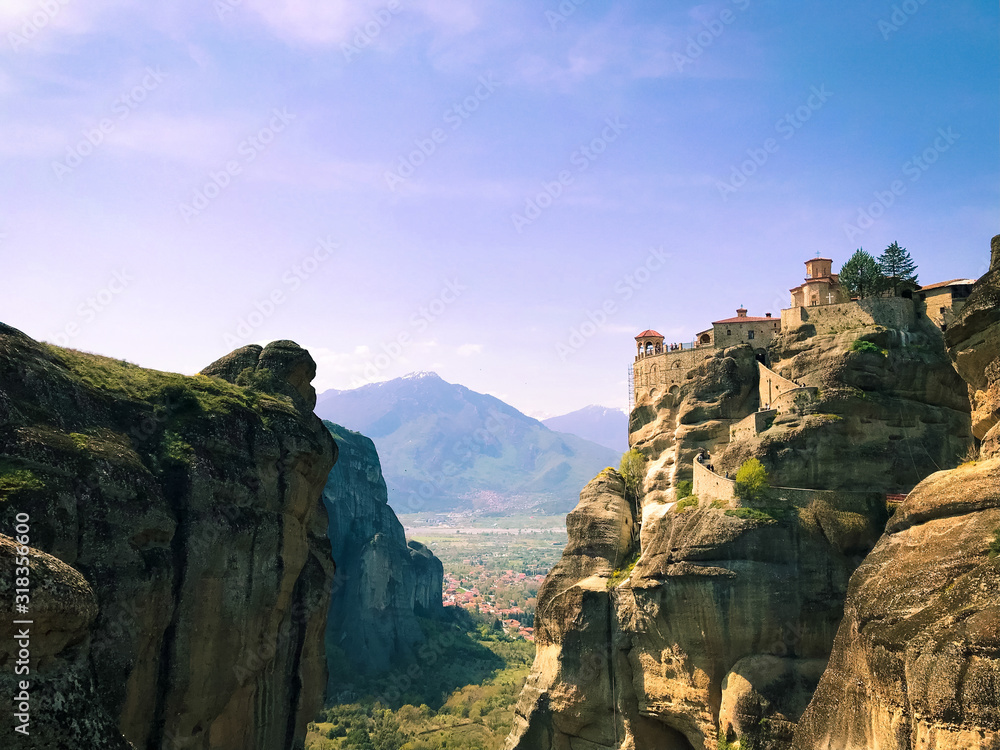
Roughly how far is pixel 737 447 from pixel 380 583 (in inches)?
3016

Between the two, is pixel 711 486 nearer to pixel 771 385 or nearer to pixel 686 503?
pixel 686 503

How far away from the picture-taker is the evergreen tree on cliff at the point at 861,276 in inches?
2290

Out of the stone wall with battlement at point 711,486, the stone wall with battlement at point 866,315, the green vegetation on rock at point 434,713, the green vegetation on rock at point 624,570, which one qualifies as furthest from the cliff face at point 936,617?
the green vegetation on rock at point 434,713

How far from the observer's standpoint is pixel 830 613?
42969 mm

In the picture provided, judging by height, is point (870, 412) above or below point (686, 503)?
above

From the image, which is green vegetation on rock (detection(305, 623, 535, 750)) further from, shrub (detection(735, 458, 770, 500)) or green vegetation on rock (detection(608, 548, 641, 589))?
shrub (detection(735, 458, 770, 500))

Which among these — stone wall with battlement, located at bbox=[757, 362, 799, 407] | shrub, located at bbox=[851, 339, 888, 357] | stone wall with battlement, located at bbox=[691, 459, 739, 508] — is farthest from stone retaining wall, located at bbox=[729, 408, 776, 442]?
shrub, located at bbox=[851, 339, 888, 357]

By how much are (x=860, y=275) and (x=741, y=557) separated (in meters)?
27.2

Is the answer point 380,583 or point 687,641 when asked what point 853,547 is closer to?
point 687,641

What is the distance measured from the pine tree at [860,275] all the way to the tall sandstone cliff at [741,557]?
251 inches

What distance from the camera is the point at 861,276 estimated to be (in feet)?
198

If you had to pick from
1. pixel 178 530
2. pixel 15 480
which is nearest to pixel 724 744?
pixel 178 530

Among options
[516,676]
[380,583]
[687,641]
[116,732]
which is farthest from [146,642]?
[380,583]

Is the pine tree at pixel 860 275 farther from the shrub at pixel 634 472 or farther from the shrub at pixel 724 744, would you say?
the shrub at pixel 724 744
